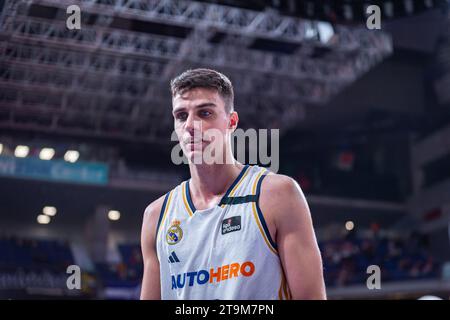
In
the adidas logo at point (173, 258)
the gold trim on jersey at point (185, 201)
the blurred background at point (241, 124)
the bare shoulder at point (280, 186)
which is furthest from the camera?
the blurred background at point (241, 124)

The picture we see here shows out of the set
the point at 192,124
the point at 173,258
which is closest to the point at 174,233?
the point at 173,258

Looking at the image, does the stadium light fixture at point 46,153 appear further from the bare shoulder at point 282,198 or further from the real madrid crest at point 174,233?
the bare shoulder at point 282,198

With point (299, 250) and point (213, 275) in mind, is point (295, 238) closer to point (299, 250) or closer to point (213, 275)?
point (299, 250)

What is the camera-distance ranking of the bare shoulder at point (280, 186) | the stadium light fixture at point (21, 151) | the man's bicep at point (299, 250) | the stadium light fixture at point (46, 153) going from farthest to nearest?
the stadium light fixture at point (46, 153) → the stadium light fixture at point (21, 151) → the bare shoulder at point (280, 186) → the man's bicep at point (299, 250)

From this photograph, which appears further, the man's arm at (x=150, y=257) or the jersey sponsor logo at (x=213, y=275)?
the man's arm at (x=150, y=257)

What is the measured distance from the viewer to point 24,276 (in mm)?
20781

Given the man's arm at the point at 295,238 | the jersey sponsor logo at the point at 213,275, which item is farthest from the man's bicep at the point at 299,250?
the jersey sponsor logo at the point at 213,275

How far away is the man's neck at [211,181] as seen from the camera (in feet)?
8.91

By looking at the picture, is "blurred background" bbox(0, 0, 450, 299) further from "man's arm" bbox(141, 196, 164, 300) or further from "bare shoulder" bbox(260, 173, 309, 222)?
"bare shoulder" bbox(260, 173, 309, 222)

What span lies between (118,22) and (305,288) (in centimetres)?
1679

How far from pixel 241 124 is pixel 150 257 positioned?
22.8 meters

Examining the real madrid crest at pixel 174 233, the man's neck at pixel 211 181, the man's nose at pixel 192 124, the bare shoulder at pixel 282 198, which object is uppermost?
the man's nose at pixel 192 124

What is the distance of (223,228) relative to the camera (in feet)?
8.45

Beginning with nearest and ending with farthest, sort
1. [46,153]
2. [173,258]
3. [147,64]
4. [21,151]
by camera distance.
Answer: [173,258] < [147,64] < [21,151] < [46,153]
